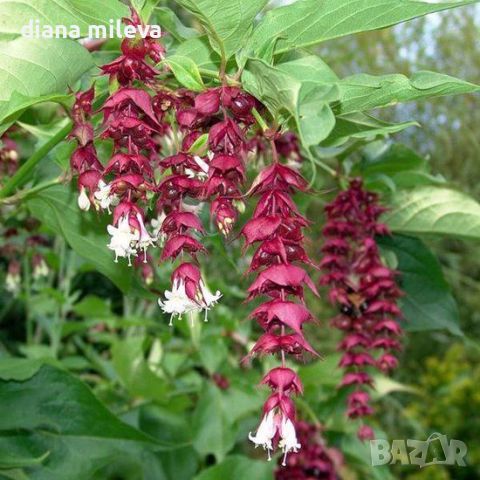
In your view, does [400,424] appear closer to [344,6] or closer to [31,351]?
[31,351]

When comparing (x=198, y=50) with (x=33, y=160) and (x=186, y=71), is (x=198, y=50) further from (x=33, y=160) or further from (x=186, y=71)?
(x=33, y=160)

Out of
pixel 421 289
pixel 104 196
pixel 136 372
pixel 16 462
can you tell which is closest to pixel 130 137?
pixel 104 196

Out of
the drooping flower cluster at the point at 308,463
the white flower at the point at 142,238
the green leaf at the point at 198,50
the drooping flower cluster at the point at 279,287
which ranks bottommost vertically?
the drooping flower cluster at the point at 279,287

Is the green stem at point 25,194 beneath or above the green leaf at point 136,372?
beneath

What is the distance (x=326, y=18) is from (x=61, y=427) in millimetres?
735

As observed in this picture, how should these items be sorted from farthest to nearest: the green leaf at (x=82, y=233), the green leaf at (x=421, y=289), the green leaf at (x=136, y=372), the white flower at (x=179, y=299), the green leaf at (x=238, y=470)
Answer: the green leaf at (x=136, y=372)
the green leaf at (x=421, y=289)
the green leaf at (x=238, y=470)
the green leaf at (x=82, y=233)
the white flower at (x=179, y=299)

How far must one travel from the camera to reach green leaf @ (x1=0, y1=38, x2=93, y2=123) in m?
0.72


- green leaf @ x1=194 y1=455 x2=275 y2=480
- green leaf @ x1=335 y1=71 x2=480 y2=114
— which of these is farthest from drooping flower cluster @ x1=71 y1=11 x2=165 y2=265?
green leaf @ x1=194 y1=455 x2=275 y2=480

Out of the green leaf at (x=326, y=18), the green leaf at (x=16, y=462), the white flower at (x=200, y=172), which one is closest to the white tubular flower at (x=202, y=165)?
the white flower at (x=200, y=172)

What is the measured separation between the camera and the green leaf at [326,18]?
25.9 inches

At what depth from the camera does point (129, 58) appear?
69cm

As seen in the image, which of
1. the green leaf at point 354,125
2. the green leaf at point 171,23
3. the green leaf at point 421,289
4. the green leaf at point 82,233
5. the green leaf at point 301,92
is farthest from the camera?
the green leaf at point 421,289

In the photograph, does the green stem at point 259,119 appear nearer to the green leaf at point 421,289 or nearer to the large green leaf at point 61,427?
the large green leaf at point 61,427

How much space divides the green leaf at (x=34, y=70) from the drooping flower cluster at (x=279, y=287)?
9.2 inches
